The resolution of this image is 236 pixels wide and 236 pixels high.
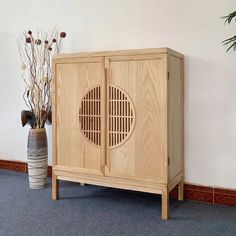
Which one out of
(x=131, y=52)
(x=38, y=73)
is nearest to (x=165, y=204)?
(x=131, y=52)

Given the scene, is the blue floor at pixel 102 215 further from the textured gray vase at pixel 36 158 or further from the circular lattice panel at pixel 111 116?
the circular lattice panel at pixel 111 116

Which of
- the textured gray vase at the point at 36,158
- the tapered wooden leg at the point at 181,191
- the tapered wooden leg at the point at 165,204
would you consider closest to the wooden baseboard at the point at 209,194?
the tapered wooden leg at the point at 181,191

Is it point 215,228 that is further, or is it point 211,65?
point 211,65

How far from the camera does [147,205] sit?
2.44m

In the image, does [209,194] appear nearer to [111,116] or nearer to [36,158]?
[111,116]

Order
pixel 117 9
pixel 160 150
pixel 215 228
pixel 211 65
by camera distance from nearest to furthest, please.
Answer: pixel 215 228, pixel 160 150, pixel 211 65, pixel 117 9

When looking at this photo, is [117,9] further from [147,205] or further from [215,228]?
[215,228]

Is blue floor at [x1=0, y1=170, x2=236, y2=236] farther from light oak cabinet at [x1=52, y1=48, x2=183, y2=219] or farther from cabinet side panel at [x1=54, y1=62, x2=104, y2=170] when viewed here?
cabinet side panel at [x1=54, y1=62, x2=104, y2=170]

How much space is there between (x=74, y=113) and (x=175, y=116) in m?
0.79

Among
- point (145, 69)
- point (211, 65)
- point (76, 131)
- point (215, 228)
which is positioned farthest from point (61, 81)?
point (215, 228)

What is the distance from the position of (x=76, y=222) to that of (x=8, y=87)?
77.8 inches

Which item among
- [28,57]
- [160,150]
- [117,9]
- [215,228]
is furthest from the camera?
[28,57]

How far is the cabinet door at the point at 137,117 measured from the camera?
7.06ft

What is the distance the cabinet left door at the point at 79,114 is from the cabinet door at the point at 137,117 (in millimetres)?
83
